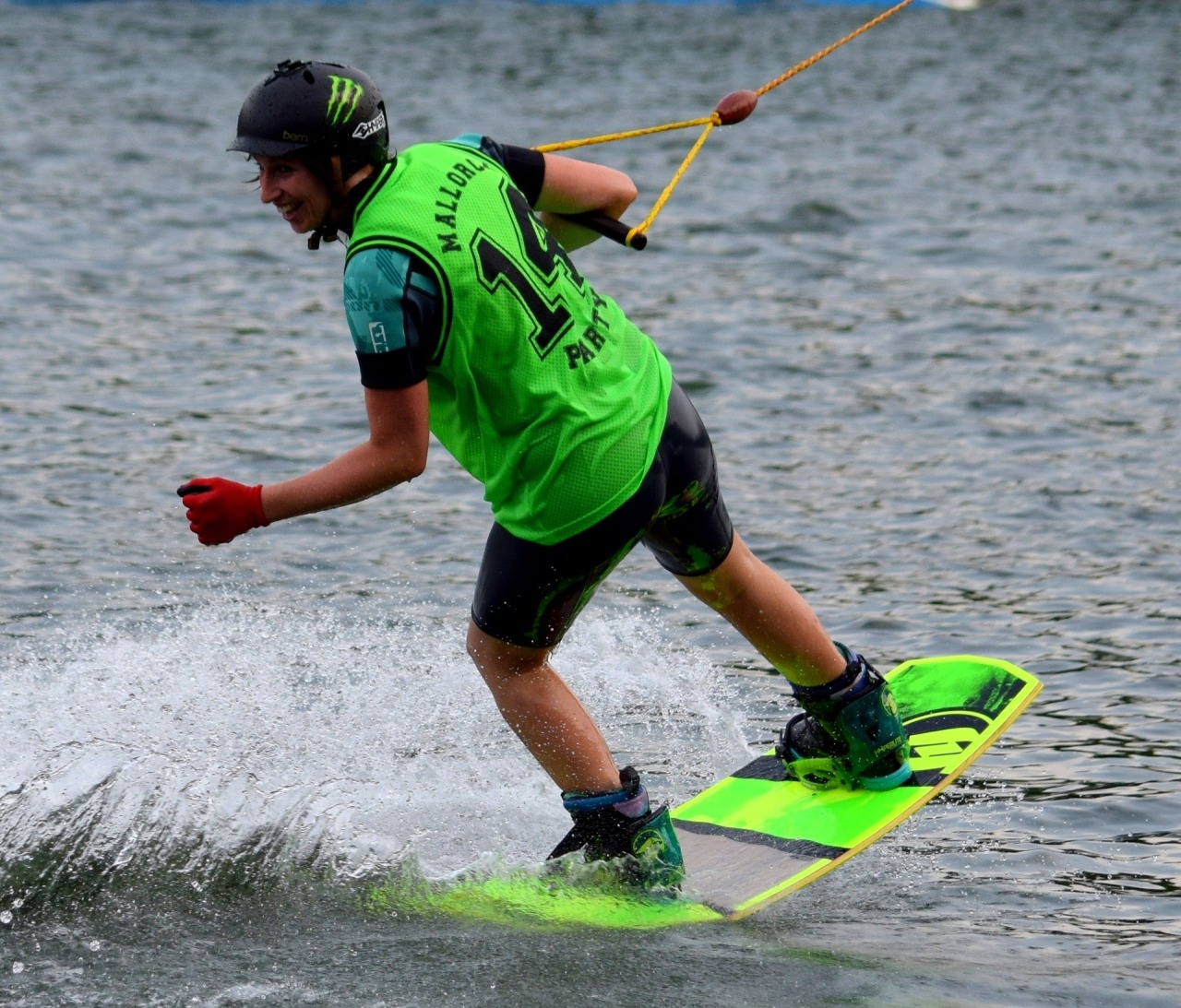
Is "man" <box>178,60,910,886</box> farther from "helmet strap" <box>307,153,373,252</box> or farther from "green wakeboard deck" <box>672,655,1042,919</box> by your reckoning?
"green wakeboard deck" <box>672,655,1042,919</box>

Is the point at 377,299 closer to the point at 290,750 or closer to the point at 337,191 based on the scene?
the point at 337,191

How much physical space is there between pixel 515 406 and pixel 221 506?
0.74 m

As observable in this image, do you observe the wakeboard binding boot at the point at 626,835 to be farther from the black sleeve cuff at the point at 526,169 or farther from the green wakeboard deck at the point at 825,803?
the black sleeve cuff at the point at 526,169

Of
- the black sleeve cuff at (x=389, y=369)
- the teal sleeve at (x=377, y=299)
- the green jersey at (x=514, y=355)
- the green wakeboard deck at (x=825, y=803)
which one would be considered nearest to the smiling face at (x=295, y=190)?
the green jersey at (x=514, y=355)

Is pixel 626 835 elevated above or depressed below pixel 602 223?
below

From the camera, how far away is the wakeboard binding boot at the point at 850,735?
203 inches

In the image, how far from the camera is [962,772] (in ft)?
18.2

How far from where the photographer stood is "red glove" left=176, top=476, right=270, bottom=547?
416cm

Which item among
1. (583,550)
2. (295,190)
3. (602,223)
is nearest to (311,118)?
(295,190)

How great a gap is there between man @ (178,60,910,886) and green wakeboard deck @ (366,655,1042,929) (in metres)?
→ 0.12

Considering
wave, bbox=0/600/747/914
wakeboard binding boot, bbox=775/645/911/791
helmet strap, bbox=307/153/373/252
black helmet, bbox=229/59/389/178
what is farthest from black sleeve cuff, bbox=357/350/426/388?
wakeboard binding boot, bbox=775/645/911/791

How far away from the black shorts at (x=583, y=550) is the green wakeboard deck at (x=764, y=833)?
726 millimetres

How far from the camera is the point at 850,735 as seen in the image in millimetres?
5223

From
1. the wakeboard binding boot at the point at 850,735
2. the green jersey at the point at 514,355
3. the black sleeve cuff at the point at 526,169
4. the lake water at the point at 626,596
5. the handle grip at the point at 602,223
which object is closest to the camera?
the green jersey at the point at 514,355
